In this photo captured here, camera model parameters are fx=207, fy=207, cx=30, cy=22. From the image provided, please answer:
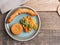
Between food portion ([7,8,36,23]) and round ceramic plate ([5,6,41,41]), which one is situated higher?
food portion ([7,8,36,23])

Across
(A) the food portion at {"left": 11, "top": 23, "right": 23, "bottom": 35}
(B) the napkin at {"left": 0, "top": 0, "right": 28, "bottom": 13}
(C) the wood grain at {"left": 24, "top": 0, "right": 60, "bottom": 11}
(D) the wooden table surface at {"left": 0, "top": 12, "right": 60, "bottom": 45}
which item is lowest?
(D) the wooden table surface at {"left": 0, "top": 12, "right": 60, "bottom": 45}

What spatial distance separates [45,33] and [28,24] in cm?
9

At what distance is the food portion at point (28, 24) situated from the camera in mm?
909

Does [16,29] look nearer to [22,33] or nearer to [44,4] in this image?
[22,33]

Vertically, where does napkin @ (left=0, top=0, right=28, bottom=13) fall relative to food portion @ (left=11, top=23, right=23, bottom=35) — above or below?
above

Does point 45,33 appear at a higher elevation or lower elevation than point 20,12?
lower

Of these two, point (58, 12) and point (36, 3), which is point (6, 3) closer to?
point (36, 3)

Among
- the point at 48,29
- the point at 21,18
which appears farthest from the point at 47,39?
the point at 21,18

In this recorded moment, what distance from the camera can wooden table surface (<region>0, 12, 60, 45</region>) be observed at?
94 cm

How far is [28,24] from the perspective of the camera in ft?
2.98

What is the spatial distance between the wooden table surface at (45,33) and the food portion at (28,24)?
0.04m

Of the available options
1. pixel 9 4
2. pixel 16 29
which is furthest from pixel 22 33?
pixel 9 4

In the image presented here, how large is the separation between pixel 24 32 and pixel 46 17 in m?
0.12

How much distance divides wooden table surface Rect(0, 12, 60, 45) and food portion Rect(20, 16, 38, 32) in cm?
4
